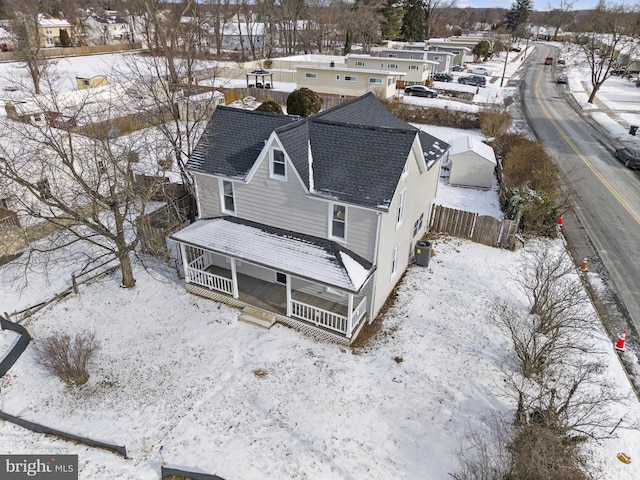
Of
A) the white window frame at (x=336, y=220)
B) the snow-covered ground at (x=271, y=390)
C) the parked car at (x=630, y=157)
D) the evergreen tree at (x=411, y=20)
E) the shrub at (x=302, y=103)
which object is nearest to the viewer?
the snow-covered ground at (x=271, y=390)

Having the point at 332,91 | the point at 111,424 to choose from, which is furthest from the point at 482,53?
the point at 111,424

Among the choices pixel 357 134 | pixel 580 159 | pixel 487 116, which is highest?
pixel 357 134

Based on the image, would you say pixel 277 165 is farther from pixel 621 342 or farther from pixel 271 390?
pixel 621 342

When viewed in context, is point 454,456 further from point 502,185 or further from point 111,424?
point 502,185

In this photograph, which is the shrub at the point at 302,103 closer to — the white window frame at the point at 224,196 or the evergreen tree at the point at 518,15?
the white window frame at the point at 224,196

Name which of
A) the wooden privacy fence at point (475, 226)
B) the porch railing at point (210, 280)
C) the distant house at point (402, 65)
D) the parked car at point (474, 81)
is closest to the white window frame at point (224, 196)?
the porch railing at point (210, 280)

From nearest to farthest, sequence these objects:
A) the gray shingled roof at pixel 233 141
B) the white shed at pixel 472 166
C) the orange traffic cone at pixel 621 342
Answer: the orange traffic cone at pixel 621 342
the gray shingled roof at pixel 233 141
the white shed at pixel 472 166
